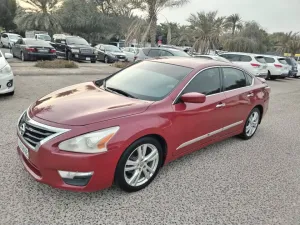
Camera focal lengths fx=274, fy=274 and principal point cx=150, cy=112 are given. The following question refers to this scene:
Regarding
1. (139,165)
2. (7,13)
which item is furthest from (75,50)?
(7,13)

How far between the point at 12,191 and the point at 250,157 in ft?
11.2

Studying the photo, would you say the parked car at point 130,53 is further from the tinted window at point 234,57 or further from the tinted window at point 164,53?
the tinted window at point 164,53

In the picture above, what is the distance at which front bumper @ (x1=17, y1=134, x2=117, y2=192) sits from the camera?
8.50 ft

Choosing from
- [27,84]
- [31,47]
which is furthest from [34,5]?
[27,84]

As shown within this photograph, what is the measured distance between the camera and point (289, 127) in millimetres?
6391

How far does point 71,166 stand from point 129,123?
0.71 m

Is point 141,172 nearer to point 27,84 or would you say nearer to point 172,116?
point 172,116

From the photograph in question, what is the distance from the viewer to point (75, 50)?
674 inches

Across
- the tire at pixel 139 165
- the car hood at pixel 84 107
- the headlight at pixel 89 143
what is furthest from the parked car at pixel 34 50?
the headlight at pixel 89 143

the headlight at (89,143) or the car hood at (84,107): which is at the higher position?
the car hood at (84,107)

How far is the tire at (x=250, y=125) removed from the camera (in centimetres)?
504

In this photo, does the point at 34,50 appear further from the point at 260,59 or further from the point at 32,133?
the point at 32,133

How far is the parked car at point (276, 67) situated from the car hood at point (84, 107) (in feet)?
54.2

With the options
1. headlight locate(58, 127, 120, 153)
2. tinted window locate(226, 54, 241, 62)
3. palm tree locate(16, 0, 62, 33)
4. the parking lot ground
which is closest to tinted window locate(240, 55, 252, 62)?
tinted window locate(226, 54, 241, 62)
